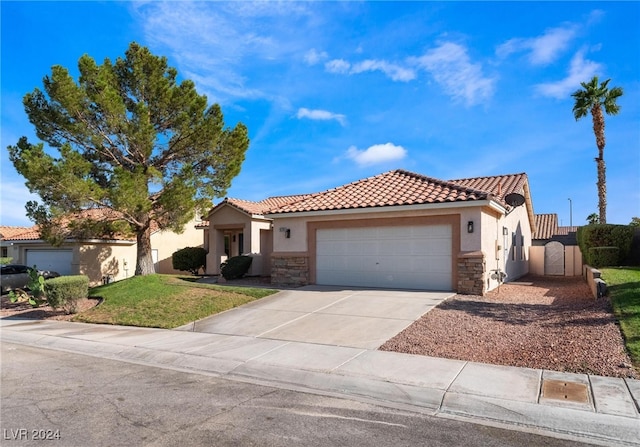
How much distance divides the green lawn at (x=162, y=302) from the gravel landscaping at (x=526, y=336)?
20.3 feet

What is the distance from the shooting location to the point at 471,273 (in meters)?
13.6

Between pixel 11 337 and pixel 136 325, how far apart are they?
10.1 ft

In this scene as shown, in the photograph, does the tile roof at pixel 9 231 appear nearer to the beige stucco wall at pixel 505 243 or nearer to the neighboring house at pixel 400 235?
the neighboring house at pixel 400 235

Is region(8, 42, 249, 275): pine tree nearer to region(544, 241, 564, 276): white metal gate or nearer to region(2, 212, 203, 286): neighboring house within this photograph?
region(2, 212, 203, 286): neighboring house

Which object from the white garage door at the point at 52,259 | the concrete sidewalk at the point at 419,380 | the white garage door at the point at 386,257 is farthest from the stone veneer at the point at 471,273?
the white garage door at the point at 52,259

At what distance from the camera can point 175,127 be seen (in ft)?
60.3

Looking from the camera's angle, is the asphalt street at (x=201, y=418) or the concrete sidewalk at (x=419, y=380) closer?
the asphalt street at (x=201, y=418)

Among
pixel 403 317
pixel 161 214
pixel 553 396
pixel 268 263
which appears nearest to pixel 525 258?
pixel 268 263

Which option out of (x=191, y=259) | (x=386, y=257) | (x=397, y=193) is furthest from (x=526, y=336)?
(x=191, y=259)

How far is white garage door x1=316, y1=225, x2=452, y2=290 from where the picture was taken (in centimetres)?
1445

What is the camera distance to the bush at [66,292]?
1408cm

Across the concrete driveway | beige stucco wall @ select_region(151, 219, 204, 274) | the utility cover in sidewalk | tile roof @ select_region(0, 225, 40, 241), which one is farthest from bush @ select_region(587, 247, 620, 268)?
tile roof @ select_region(0, 225, 40, 241)

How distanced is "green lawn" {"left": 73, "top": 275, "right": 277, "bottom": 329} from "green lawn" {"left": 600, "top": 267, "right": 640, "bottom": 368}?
968cm

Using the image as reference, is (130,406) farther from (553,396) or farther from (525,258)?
(525,258)
